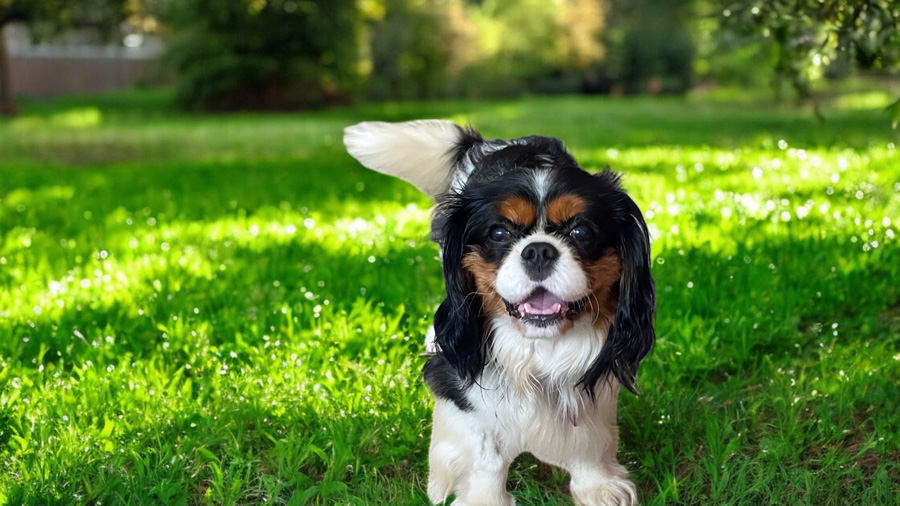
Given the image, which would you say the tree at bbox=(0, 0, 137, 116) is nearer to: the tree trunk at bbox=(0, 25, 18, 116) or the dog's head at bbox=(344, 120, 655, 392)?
the tree trunk at bbox=(0, 25, 18, 116)

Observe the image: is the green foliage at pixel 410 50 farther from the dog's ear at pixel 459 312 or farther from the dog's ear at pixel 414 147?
the dog's ear at pixel 459 312

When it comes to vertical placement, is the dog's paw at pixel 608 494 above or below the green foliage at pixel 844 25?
below

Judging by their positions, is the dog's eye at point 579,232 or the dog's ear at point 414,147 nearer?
the dog's eye at point 579,232

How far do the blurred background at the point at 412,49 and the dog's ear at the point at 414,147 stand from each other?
1.74 meters

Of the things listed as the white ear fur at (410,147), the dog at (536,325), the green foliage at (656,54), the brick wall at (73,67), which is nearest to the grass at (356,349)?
the dog at (536,325)

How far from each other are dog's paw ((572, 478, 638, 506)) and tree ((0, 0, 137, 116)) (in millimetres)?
18907

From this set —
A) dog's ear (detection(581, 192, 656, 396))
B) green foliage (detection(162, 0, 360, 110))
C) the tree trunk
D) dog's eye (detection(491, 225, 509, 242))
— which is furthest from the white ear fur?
green foliage (detection(162, 0, 360, 110))

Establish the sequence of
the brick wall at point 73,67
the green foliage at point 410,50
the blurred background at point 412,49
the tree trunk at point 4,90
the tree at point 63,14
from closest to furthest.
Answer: the blurred background at point 412,49
the tree at point 63,14
the tree trunk at point 4,90
the green foliage at point 410,50
the brick wall at point 73,67

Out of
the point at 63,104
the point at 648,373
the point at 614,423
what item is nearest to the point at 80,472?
the point at 614,423

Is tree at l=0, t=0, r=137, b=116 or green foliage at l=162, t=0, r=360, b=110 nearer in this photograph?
tree at l=0, t=0, r=137, b=116

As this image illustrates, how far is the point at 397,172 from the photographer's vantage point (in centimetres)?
346

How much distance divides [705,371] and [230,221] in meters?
4.20

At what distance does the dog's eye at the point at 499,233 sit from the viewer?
254cm

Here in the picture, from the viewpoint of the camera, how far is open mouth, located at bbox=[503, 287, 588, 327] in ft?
8.11
